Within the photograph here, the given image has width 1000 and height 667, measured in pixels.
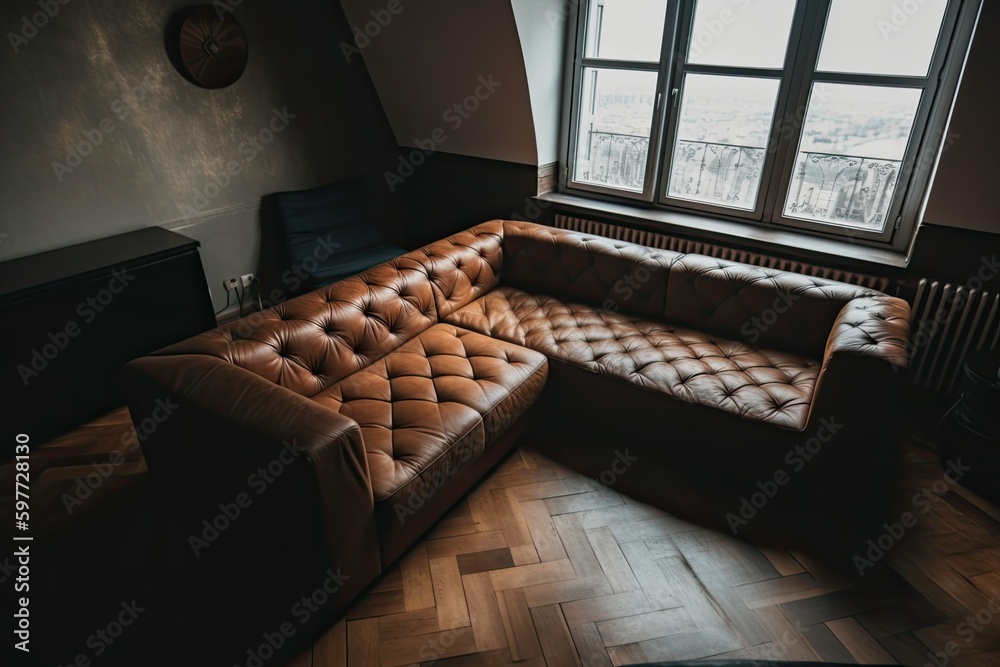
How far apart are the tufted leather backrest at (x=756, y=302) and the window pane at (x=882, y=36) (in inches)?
41.6

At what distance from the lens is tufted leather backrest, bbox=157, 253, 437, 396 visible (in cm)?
185

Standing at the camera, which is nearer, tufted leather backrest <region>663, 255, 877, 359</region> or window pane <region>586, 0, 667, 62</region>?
tufted leather backrest <region>663, 255, 877, 359</region>

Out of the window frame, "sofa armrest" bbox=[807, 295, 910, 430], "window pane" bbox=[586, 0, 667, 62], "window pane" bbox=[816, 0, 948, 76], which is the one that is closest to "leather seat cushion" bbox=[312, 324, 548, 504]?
"sofa armrest" bbox=[807, 295, 910, 430]

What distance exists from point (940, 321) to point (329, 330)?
263 cm

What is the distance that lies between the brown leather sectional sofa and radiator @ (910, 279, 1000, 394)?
1.36 ft

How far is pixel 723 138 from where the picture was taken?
9.89 feet

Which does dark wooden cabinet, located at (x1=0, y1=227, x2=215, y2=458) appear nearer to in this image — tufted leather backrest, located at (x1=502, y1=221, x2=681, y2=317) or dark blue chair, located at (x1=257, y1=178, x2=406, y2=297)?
dark blue chair, located at (x1=257, y1=178, x2=406, y2=297)

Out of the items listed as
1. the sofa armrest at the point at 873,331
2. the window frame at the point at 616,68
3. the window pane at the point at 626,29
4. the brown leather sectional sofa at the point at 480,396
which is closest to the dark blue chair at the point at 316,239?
the brown leather sectional sofa at the point at 480,396

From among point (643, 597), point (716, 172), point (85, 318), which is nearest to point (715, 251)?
point (716, 172)

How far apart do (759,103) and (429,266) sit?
191 cm

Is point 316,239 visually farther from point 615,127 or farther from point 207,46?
point 615,127

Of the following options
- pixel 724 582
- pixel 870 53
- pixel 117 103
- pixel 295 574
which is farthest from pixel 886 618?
pixel 117 103

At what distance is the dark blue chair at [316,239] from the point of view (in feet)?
10.4

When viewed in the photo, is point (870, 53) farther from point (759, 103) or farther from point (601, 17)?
point (601, 17)
